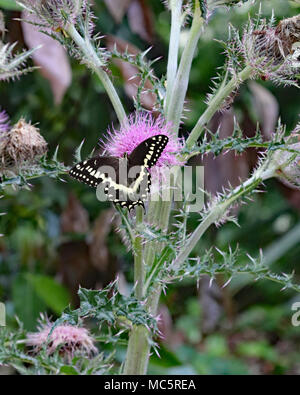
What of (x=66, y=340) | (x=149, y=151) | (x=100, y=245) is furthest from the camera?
(x=100, y=245)

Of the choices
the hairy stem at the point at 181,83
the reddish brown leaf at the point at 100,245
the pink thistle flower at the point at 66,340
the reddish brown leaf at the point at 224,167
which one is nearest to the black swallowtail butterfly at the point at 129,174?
the hairy stem at the point at 181,83

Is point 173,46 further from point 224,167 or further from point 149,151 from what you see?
point 224,167

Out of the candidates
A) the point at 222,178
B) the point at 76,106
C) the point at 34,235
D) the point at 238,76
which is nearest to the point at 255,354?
the point at 222,178

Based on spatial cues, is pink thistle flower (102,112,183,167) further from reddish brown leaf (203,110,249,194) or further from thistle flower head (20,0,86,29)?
reddish brown leaf (203,110,249,194)

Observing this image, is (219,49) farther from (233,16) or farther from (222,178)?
(222,178)

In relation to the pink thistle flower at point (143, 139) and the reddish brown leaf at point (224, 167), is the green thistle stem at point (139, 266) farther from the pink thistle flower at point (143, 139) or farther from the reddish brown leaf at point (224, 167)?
the reddish brown leaf at point (224, 167)

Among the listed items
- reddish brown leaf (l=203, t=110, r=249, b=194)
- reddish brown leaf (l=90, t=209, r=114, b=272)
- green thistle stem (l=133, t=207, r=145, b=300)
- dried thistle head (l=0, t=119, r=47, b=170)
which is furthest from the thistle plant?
reddish brown leaf (l=203, t=110, r=249, b=194)

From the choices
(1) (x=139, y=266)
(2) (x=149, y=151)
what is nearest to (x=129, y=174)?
(2) (x=149, y=151)
